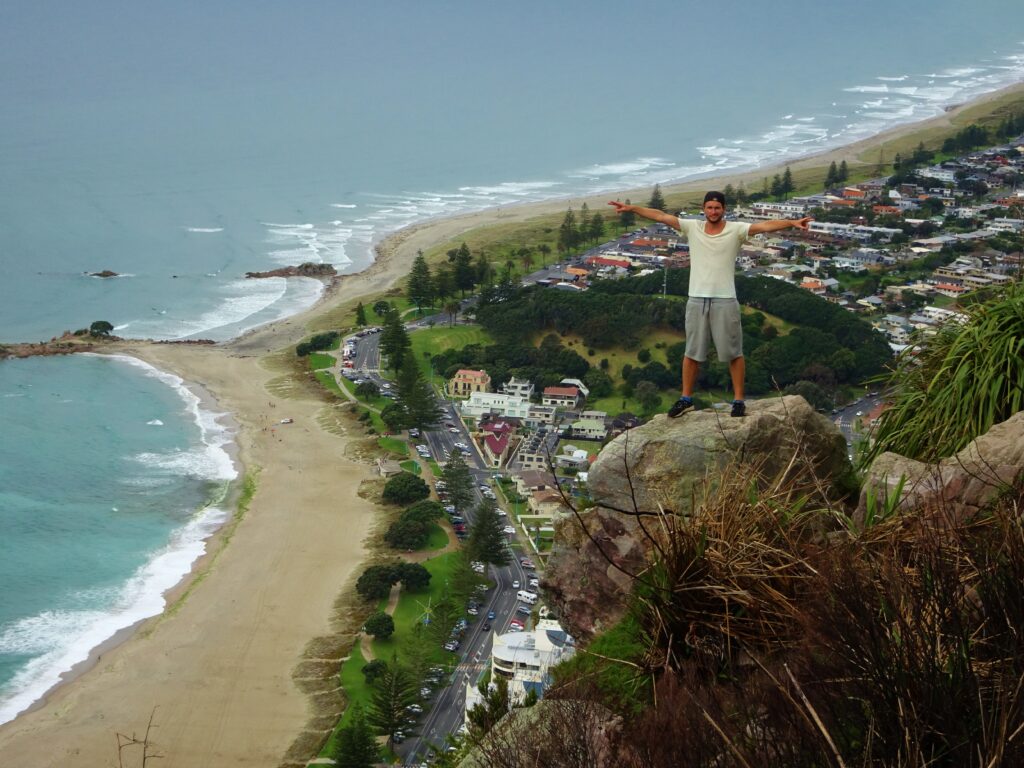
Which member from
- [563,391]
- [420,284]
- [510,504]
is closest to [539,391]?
[563,391]

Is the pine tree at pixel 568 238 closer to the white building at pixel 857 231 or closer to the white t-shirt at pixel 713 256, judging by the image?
the white building at pixel 857 231

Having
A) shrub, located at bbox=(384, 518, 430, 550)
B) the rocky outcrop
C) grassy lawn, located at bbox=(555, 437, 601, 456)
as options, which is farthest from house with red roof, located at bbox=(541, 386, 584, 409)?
the rocky outcrop

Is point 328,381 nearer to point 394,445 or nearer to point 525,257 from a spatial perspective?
point 394,445

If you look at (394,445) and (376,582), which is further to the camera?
(394,445)

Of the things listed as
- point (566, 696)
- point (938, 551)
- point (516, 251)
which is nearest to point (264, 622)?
point (566, 696)

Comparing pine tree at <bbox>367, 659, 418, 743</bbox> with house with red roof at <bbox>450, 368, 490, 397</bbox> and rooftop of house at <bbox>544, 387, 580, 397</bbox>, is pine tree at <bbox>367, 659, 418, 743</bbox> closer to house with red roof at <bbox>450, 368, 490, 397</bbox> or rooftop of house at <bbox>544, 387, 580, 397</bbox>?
rooftop of house at <bbox>544, 387, 580, 397</bbox>

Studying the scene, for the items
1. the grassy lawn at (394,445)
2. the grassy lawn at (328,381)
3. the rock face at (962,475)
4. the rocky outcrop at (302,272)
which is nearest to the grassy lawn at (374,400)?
the grassy lawn at (328,381)

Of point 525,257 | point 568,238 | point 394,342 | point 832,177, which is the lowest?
point 394,342
